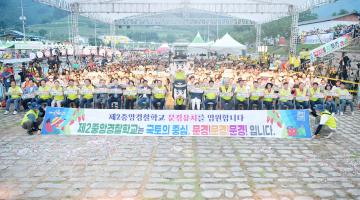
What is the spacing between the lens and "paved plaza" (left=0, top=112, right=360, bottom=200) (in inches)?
225

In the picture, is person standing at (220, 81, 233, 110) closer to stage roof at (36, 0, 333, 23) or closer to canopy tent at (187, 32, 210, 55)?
stage roof at (36, 0, 333, 23)

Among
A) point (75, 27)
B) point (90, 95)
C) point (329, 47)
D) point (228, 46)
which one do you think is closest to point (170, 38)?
point (228, 46)

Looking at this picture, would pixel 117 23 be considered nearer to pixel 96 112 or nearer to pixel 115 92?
pixel 115 92

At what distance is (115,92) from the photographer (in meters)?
12.4

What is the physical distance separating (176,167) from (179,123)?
2532mm

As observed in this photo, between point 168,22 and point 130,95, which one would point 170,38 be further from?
point 130,95

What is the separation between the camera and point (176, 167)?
22.7 ft

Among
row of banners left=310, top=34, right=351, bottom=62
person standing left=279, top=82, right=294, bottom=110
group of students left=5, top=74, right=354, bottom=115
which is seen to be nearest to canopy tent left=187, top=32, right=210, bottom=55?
row of banners left=310, top=34, right=351, bottom=62

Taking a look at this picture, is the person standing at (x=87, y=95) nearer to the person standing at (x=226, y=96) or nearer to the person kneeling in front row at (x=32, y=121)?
the person kneeling in front row at (x=32, y=121)

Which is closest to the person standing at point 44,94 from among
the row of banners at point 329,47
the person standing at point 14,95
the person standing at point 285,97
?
the person standing at point 14,95

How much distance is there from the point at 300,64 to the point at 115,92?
1636 centimetres

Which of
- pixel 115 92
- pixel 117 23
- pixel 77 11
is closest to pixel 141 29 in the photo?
pixel 117 23

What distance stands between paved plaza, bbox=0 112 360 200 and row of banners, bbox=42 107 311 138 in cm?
26

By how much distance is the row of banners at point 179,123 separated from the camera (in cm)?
915
